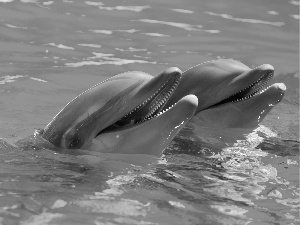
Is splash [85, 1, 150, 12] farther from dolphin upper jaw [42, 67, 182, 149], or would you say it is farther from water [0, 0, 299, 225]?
dolphin upper jaw [42, 67, 182, 149]

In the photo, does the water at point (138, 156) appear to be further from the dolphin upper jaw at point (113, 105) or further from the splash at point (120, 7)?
the dolphin upper jaw at point (113, 105)

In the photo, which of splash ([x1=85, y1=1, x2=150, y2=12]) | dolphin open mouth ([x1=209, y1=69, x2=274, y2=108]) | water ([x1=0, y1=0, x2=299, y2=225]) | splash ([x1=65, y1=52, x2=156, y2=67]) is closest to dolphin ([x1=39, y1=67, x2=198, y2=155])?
water ([x1=0, y1=0, x2=299, y2=225])

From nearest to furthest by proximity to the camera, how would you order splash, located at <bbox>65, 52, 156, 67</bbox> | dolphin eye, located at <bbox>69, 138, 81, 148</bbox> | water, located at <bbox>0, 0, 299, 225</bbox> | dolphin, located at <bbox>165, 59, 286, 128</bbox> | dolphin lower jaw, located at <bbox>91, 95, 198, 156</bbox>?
water, located at <bbox>0, 0, 299, 225</bbox>
dolphin lower jaw, located at <bbox>91, 95, 198, 156</bbox>
dolphin eye, located at <bbox>69, 138, 81, 148</bbox>
dolphin, located at <bbox>165, 59, 286, 128</bbox>
splash, located at <bbox>65, 52, 156, 67</bbox>

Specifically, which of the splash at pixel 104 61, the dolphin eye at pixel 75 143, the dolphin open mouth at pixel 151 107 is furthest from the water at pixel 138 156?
the dolphin open mouth at pixel 151 107

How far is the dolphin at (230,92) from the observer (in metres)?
7.78

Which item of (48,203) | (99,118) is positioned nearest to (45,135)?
(99,118)

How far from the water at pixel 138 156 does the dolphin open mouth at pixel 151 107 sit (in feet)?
0.97

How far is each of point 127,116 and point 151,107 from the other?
20 cm

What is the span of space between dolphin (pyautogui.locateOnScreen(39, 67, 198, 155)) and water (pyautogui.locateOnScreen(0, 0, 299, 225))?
0.14 m

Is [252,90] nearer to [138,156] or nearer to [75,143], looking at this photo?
[138,156]

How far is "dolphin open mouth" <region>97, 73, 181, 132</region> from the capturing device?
6.52m

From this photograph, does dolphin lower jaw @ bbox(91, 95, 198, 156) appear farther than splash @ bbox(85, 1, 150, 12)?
No

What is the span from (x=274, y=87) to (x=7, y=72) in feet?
12.9

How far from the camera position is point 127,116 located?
6.68 m
